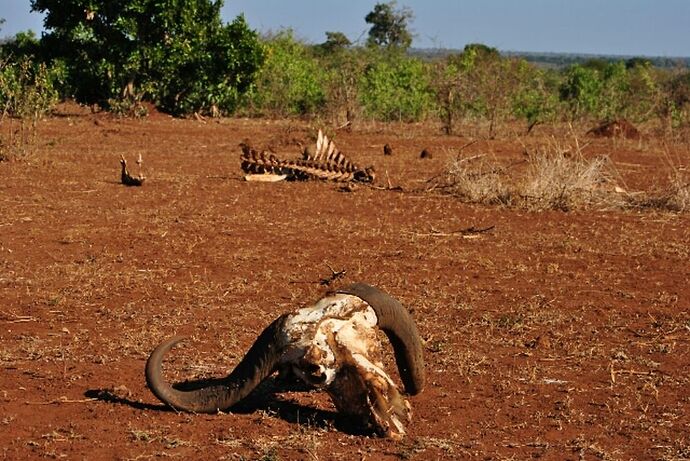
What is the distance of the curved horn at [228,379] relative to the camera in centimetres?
535

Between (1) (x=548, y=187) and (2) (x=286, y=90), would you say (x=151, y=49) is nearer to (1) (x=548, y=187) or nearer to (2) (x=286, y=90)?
(2) (x=286, y=90)

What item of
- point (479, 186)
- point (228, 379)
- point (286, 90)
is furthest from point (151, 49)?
point (228, 379)

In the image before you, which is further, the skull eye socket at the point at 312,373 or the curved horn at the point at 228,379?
the curved horn at the point at 228,379

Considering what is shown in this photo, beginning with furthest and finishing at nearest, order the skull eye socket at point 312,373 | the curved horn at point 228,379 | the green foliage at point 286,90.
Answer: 1. the green foliage at point 286,90
2. the curved horn at point 228,379
3. the skull eye socket at point 312,373

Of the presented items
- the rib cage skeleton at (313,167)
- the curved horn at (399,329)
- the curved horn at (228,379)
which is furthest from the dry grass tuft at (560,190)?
the curved horn at (228,379)

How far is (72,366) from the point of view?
→ 6.48 meters

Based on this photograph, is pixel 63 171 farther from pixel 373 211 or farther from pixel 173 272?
pixel 173 272

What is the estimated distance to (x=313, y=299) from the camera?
27.5 feet

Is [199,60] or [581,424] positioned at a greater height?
[199,60]

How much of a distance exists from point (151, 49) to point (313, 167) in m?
10.7

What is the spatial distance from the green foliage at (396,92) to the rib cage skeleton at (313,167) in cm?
1099

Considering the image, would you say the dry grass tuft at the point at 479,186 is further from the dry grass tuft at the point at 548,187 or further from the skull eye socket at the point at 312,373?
the skull eye socket at the point at 312,373

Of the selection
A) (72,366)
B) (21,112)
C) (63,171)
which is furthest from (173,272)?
(21,112)

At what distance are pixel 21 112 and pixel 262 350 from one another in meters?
12.1
